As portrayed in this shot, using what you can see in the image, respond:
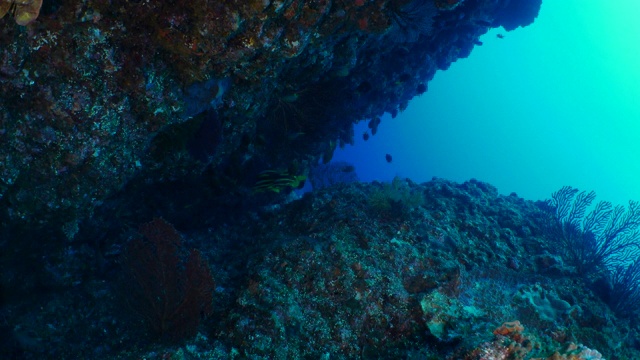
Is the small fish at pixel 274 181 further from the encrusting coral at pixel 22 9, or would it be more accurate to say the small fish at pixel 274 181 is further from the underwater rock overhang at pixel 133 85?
the encrusting coral at pixel 22 9

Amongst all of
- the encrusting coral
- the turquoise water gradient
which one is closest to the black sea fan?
the encrusting coral

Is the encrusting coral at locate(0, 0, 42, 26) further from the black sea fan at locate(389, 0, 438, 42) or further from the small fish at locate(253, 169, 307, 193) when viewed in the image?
the black sea fan at locate(389, 0, 438, 42)

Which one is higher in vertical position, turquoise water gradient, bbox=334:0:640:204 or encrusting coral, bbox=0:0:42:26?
turquoise water gradient, bbox=334:0:640:204

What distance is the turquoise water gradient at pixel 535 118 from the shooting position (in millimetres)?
117375

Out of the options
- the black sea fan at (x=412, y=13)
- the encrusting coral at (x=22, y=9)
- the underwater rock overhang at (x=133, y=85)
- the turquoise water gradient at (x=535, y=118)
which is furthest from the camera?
the turquoise water gradient at (x=535, y=118)

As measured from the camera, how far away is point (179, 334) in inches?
146

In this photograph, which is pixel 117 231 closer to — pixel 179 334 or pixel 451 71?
pixel 179 334

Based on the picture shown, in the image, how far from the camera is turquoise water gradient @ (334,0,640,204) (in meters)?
117

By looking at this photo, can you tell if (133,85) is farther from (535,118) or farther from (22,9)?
(535,118)

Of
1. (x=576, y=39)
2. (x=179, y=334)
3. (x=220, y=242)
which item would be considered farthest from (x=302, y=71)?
(x=576, y=39)

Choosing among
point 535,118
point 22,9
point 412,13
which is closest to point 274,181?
point 22,9

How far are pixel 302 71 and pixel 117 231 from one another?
4.33 m

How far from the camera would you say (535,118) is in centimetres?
13738

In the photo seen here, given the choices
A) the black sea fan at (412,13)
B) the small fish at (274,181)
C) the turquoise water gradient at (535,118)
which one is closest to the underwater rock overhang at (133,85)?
the black sea fan at (412,13)
